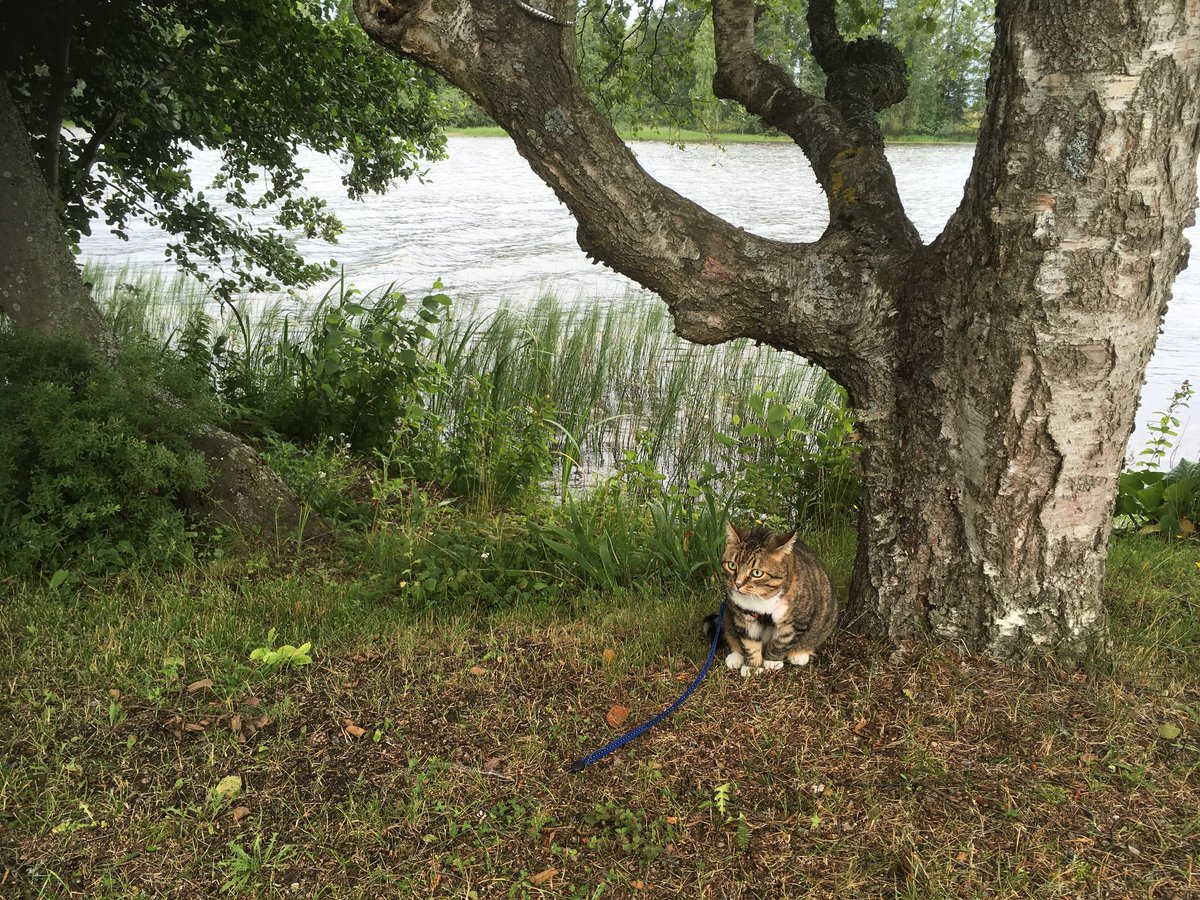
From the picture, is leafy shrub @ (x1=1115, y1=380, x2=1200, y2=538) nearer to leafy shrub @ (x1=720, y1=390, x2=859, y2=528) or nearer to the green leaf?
leafy shrub @ (x1=720, y1=390, x2=859, y2=528)

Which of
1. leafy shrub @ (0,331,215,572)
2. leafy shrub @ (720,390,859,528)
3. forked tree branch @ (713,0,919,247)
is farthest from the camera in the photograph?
leafy shrub @ (720,390,859,528)

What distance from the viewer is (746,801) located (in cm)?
277

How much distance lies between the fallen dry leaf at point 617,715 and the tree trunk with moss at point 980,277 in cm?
102

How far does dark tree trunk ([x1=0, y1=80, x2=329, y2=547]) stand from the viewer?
4.61 metres

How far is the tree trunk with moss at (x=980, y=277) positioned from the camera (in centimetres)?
272

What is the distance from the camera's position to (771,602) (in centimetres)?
324

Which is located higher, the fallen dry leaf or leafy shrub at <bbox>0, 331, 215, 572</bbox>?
leafy shrub at <bbox>0, 331, 215, 572</bbox>

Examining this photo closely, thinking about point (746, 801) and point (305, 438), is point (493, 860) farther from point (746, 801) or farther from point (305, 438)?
point (305, 438)

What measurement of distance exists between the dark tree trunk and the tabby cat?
2.34 m

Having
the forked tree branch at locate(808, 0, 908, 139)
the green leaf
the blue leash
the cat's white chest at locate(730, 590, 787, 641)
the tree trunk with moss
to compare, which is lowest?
the blue leash

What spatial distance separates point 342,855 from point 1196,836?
7.98 ft

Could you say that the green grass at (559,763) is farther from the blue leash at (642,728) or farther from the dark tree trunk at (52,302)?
the dark tree trunk at (52,302)

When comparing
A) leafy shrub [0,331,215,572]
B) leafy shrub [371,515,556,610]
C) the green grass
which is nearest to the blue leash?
the green grass

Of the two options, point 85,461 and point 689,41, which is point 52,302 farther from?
point 689,41
